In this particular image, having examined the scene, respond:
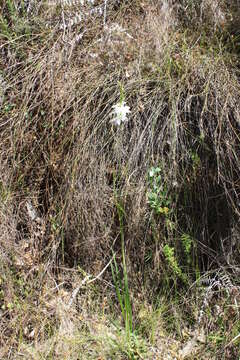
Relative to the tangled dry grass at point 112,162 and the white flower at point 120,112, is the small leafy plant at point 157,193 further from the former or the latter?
the white flower at point 120,112

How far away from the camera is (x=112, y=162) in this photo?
2725 mm

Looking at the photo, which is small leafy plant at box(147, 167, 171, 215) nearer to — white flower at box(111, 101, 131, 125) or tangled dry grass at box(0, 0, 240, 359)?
tangled dry grass at box(0, 0, 240, 359)

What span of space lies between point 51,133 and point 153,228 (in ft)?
2.46

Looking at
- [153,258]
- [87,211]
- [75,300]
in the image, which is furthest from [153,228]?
[75,300]

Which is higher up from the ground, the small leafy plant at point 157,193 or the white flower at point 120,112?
the white flower at point 120,112

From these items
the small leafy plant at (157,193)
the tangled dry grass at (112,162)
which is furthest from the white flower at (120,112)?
the small leafy plant at (157,193)

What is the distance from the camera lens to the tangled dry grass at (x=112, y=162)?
2.62 m

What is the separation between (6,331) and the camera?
102 inches

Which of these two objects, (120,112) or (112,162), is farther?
(112,162)

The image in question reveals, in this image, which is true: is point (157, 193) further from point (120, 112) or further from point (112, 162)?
point (120, 112)

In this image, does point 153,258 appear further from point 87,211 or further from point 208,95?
point 208,95

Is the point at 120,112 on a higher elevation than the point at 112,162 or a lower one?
higher

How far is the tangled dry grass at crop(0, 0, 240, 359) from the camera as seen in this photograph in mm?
2621

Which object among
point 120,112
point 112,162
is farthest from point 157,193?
point 120,112
